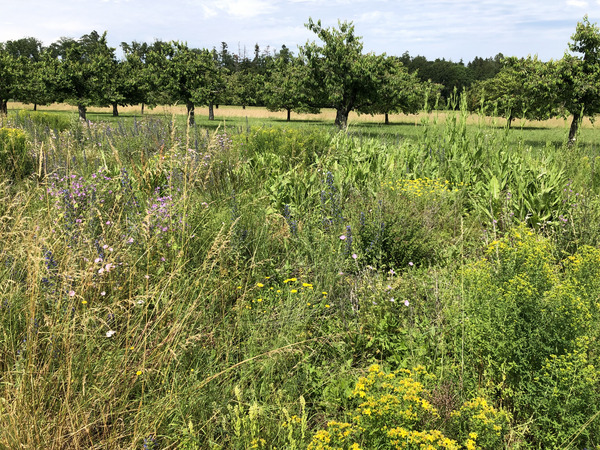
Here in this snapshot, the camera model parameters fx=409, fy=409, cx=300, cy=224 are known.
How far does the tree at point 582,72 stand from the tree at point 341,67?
27.9ft

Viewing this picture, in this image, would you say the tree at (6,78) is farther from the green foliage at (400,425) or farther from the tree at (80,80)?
the green foliage at (400,425)

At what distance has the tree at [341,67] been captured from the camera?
845 inches

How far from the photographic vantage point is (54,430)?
181 centimetres

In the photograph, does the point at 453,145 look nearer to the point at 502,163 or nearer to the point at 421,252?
A: the point at 502,163

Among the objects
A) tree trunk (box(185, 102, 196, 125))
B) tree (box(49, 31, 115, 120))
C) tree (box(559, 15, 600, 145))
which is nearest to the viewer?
A: tree trunk (box(185, 102, 196, 125))

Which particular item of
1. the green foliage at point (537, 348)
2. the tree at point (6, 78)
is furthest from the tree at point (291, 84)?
the green foliage at point (537, 348)

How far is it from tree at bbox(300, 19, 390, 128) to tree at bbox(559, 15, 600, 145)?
8494 mm

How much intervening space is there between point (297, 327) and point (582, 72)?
730 inches

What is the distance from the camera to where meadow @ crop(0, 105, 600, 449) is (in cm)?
188

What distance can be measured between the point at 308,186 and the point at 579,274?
2.85m

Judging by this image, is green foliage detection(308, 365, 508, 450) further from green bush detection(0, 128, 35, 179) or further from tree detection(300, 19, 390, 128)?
tree detection(300, 19, 390, 128)

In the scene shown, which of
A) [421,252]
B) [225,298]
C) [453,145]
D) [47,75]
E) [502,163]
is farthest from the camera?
[47,75]

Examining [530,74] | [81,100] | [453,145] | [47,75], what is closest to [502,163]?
[453,145]

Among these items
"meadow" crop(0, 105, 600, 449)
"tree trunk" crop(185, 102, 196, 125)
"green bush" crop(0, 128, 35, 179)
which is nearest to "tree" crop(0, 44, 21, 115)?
"tree trunk" crop(185, 102, 196, 125)
